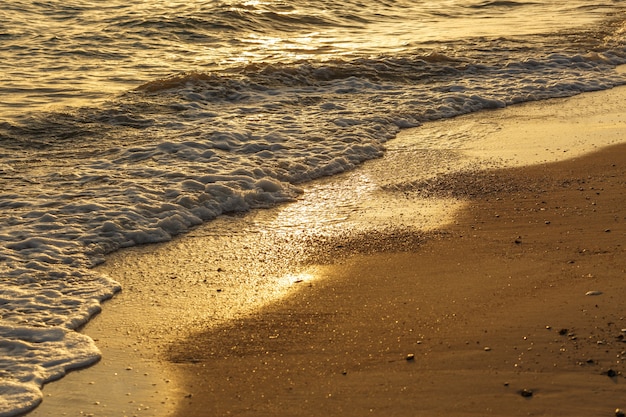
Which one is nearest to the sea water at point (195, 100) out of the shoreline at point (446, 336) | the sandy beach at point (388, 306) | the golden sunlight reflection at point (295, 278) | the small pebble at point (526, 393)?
the sandy beach at point (388, 306)

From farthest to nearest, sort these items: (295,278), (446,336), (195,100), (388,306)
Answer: (195,100) < (295,278) < (388,306) < (446,336)

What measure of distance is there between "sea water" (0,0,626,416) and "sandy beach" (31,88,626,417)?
370 millimetres

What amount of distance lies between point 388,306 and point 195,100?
6067 millimetres

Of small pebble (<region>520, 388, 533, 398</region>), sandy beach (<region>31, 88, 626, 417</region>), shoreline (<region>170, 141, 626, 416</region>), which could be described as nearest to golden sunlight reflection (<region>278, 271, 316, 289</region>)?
sandy beach (<region>31, 88, 626, 417</region>)

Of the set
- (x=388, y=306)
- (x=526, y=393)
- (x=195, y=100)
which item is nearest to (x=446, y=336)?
(x=388, y=306)

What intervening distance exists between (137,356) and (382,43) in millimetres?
10877

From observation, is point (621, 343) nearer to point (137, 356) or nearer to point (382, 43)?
point (137, 356)

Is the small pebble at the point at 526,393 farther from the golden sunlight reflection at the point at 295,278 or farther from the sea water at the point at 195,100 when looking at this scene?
the sea water at the point at 195,100

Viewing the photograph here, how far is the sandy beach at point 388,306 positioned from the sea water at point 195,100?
37 cm

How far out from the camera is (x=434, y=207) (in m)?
6.98

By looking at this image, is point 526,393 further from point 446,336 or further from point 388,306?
point 388,306

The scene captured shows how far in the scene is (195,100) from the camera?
1054 centimetres

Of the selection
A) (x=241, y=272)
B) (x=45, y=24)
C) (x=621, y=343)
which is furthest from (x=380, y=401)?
(x=45, y=24)

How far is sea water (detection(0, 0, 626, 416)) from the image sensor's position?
5918 mm
